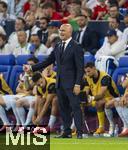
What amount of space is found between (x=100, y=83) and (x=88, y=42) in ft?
6.93

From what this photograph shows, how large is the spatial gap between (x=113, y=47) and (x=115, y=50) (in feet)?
0.33

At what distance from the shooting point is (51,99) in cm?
1762

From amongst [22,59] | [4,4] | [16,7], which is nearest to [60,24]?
[22,59]

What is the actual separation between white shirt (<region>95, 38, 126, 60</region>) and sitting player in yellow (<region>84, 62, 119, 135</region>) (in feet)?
3.23

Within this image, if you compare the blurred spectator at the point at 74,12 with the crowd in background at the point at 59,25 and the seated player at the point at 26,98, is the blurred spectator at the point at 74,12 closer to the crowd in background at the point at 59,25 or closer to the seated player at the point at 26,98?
the crowd in background at the point at 59,25

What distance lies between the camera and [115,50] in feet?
58.6

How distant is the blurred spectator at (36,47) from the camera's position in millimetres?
19375

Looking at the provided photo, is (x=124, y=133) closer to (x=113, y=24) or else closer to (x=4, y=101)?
(x=113, y=24)

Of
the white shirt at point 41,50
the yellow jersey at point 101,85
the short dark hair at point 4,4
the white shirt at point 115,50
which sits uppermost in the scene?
the short dark hair at point 4,4

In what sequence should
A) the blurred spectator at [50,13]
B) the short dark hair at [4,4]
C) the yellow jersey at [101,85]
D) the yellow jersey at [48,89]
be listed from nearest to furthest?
1. the yellow jersey at [101,85]
2. the yellow jersey at [48,89]
3. the blurred spectator at [50,13]
4. the short dark hair at [4,4]

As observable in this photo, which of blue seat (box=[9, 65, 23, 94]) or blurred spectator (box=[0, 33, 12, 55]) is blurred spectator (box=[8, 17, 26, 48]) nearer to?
blurred spectator (box=[0, 33, 12, 55])

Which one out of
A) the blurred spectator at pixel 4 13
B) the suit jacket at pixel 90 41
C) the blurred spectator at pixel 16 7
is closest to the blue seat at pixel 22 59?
the suit jacket at pixel 90 41

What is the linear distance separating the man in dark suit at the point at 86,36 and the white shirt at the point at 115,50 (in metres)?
0.57

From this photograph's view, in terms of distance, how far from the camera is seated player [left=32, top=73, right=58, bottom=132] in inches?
691
